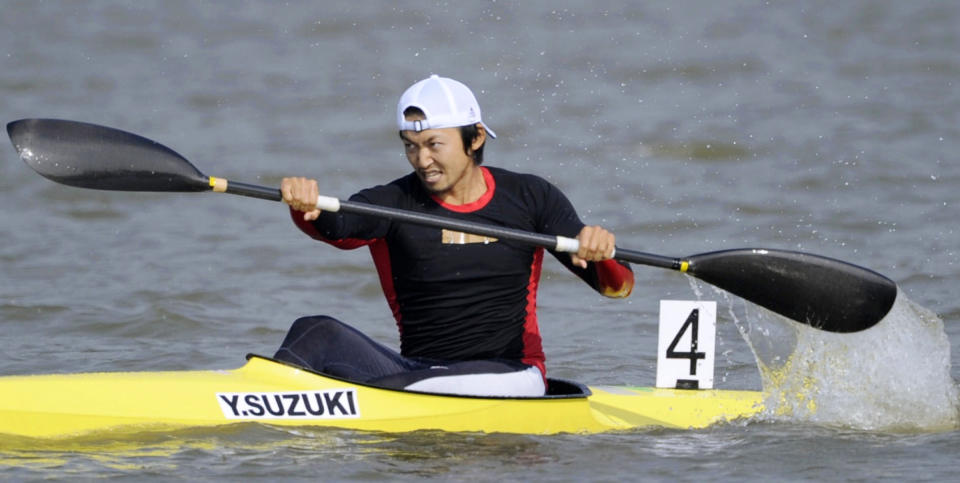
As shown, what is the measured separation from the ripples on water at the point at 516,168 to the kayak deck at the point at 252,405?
7 cm

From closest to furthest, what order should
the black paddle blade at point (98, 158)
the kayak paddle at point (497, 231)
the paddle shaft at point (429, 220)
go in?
the paddle shaft at point (429, 220) → the kayak paddle at point (497, 231) → the black paddle blade at point (98, 158)

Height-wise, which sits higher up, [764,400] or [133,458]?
[764,400]

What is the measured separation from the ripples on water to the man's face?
3.22 ft

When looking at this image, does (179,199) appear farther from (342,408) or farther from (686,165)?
(342,408)

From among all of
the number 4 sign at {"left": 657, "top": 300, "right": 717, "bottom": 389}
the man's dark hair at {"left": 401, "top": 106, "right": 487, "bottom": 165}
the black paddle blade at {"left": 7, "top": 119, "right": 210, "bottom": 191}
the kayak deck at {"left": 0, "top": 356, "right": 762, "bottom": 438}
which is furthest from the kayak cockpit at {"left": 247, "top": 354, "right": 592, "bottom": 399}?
the man's dark hair at {"left": 401, "top": 106, "right": 487, "bottom": 165}

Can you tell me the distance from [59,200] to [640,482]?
7.69m

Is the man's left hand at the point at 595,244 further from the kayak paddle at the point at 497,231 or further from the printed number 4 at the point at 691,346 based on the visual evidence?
the printed number 4 at the point at 691,346

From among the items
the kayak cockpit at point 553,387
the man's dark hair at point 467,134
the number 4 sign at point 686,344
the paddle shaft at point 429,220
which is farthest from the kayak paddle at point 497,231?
the kayak cockpit at point 553,387

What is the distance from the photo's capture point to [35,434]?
4.91 metres

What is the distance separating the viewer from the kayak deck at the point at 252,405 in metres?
4.93

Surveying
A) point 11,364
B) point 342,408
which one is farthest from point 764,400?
point 11,364

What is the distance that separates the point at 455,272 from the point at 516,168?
23.7ft

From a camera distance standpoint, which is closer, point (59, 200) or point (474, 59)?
point (59, 200)

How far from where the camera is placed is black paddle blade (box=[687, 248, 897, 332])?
5.64 meters
